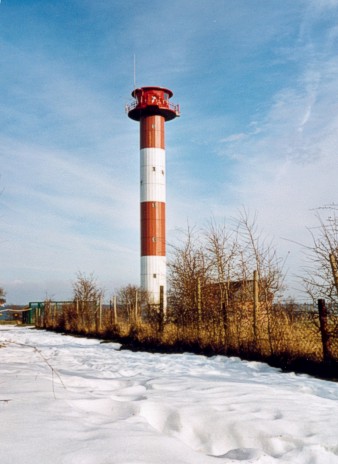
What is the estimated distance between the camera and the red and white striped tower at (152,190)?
27234mm

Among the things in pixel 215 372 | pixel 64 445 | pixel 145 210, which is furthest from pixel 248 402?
pixel 145 210

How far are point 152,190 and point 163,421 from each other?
24301 mm

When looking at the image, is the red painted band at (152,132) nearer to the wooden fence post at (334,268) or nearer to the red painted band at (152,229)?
the red painted band at (152,229)

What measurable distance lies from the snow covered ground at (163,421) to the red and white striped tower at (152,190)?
21.3 m

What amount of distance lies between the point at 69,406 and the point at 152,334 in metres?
8.46

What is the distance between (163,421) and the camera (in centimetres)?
372

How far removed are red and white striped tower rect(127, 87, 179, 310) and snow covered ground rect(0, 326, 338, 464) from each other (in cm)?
2131

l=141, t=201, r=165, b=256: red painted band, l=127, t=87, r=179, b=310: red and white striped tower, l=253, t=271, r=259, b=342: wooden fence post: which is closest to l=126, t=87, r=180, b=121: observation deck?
l=127, t=87, r=179, b=310: red and white striped tower

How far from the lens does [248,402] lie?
421 cm

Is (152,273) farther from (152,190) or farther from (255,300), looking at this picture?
(255,300)

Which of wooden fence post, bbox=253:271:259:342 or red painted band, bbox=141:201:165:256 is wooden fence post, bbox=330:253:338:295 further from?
red painted band, bbox=141:201:165:256

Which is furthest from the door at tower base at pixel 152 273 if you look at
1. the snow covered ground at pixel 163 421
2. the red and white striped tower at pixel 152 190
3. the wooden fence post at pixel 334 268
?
the snow covered ground at pixel 163 421

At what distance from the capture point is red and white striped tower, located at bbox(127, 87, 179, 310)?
27234 mm

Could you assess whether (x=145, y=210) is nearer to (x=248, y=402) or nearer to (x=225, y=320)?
(x=225, y=320)
